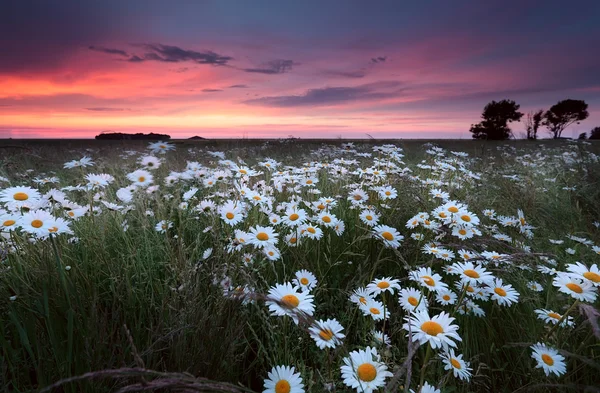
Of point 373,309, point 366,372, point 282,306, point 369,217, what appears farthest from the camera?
point 369,217

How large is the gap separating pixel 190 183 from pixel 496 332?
2831 millimetres

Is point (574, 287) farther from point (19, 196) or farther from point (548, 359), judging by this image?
point (19, 196)

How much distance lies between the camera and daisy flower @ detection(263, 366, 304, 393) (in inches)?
45.5

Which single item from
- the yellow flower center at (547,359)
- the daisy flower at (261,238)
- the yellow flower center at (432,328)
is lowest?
the yellow flower center at (547,359)

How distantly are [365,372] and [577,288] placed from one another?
3.59 feet

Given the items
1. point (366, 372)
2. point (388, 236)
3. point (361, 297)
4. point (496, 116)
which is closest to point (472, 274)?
point (361, 297)

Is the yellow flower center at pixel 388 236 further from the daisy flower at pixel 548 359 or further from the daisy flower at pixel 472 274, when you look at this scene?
the daisy flower at pixel 548 359

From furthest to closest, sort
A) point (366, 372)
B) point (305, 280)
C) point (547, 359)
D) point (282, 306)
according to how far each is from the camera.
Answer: point (305, 280), point (547, 359), point (366, 372), point (282, 306)

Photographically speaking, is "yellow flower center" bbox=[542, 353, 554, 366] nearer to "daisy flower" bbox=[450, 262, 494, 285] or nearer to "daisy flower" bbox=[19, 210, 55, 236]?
"daisy flower" bbox=[450, 262, 494, 285]

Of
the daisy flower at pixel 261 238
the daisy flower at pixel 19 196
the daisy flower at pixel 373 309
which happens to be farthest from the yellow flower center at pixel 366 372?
the daisy flower at pixel 19 196

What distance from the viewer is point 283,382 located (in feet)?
3.90

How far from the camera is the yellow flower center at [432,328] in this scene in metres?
1.19

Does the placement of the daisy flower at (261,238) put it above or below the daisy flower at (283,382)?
above

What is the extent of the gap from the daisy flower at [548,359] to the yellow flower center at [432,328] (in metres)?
0.48
